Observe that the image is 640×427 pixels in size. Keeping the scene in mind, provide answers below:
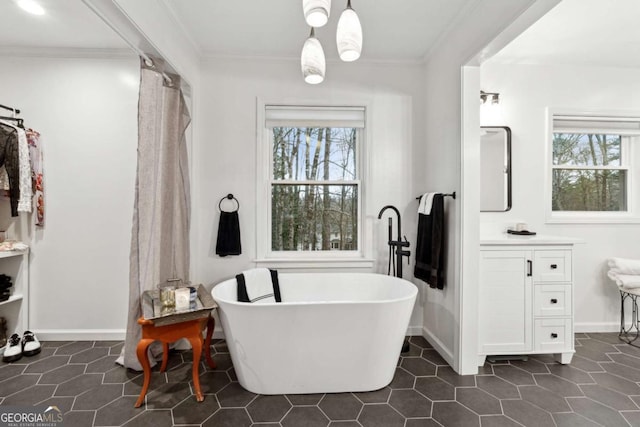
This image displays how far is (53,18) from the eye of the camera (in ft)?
7.18

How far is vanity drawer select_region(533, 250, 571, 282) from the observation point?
2238 mm

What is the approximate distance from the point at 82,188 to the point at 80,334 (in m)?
1.31

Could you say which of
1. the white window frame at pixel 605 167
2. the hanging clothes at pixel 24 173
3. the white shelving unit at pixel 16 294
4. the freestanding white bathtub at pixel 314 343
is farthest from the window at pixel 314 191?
the white shelving unit at pixel 16 294

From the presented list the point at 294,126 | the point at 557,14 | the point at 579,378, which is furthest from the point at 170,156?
the point at 579,378

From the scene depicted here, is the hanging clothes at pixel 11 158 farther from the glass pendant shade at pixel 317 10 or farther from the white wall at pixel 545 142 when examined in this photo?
the white wall at pixel 545 142

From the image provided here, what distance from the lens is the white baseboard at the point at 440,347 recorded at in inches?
89.0

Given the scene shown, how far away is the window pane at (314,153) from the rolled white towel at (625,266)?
252 cm

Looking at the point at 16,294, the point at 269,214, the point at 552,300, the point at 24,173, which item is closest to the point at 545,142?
the point at 552,300

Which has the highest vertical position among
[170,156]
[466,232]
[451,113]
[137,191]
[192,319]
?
[451,113]

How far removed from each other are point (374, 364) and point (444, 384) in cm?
54

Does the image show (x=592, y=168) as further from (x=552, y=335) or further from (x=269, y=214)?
(x=269, y=214)

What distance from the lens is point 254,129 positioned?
274 cm

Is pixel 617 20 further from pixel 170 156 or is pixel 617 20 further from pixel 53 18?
pixel 53 18

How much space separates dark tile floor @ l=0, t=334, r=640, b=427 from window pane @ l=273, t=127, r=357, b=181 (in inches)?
67.6
